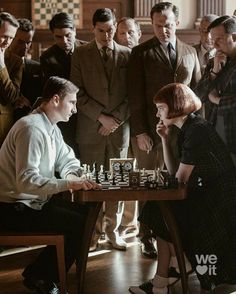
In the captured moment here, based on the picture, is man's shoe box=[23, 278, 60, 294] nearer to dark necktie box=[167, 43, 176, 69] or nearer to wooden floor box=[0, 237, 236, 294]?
wooden floor box=[0, 237, 236, 294]

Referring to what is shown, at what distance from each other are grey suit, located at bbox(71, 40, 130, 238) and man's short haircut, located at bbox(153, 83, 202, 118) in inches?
33.0

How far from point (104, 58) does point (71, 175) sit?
3.29 ft

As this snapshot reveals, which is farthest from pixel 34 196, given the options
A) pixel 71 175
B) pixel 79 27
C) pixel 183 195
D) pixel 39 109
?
pixel 79 27

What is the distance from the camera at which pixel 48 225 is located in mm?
2988

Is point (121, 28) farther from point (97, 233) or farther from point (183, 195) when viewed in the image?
point (183, 195)

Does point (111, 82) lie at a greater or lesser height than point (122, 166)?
greater

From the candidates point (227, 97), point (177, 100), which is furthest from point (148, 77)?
point (177, 100)

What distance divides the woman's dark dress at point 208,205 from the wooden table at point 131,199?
0.09m

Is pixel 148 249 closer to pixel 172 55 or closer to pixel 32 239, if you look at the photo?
pixel 32 239

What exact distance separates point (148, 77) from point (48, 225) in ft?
4.24

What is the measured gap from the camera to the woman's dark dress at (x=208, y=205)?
9.52 feet

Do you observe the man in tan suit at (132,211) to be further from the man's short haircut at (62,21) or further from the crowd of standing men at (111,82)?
the man's short haircut at (62,21)

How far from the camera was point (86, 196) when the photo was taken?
2.81 metres

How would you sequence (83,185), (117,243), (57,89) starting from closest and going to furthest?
1. (83,185)
2. (57,89)
3. (117,243)
